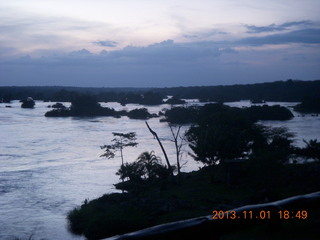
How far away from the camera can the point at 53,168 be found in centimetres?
2286

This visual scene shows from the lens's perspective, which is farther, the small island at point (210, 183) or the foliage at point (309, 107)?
the foliage at point (309, 107)

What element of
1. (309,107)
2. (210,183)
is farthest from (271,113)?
(210,183)

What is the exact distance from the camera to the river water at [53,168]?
14069 millimetres

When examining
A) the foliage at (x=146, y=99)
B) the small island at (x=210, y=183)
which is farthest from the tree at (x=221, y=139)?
the foliage at (x=146, y=99)

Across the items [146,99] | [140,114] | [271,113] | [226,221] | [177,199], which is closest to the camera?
[226,221]

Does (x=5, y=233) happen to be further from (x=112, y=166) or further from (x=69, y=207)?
(x=112, y=166)

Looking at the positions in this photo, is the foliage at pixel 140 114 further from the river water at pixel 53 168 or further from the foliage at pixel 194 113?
the foliage at pixel 194 113

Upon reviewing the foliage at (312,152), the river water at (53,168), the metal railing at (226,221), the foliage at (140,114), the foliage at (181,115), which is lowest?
the river water at (53,168)

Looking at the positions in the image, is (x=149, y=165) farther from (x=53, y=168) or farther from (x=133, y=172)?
(x=53, y=168)

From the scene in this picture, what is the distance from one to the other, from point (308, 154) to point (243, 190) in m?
4.08

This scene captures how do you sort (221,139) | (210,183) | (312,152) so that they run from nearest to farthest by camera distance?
(210,183) < (312,152) < (221,139)

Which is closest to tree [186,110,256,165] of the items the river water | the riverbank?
the riverbank

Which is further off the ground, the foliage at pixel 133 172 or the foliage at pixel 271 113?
the foliage at pixel 271 113

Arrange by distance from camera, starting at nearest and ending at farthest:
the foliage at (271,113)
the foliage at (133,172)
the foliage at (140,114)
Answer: the foliage at (133,172) → the foliage at (271,113) → the foliage at (140,114)
